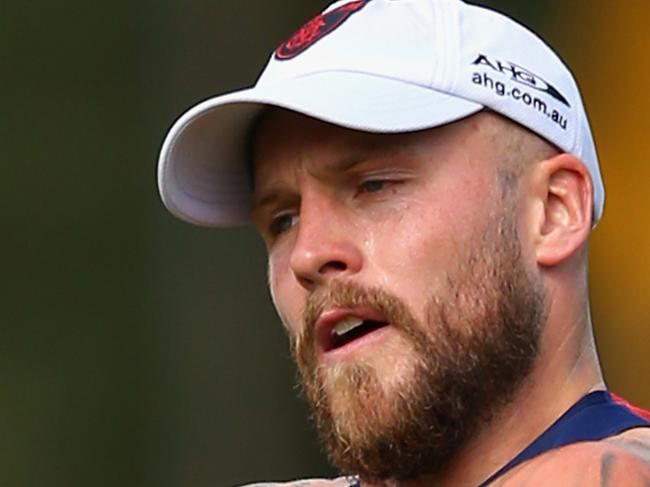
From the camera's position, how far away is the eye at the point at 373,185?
232 cm

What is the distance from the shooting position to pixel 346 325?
91.0 inches

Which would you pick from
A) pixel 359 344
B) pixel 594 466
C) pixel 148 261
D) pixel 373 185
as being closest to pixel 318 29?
pixel 373 185

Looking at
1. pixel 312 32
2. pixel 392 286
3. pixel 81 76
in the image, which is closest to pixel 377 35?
pixel 312 32

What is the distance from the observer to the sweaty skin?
89.4 inches

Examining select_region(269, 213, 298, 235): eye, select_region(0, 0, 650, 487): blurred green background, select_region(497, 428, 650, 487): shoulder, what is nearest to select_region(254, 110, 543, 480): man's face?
select_region(269, 213, 298, 235): eye

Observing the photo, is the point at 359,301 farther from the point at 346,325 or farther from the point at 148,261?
the point at 148,261

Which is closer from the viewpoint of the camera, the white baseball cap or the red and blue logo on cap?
the white baseball cap

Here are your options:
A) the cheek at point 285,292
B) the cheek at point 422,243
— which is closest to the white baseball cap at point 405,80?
the cheek at point 422,243

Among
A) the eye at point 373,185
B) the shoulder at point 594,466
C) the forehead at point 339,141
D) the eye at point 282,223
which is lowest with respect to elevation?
the shoulder at point 594,466

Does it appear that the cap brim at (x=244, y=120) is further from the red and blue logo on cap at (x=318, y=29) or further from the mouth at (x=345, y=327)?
the mouth at (x=345, y=327)

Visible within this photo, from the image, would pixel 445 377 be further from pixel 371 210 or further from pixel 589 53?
pixel 589 53

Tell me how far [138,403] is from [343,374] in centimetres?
295

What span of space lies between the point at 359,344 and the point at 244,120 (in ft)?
1.44

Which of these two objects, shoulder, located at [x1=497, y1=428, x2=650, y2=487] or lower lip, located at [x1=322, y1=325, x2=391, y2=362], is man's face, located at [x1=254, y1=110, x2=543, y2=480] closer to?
lower lip, located at [x1=322, y1=325, x2=391, y2=362]
